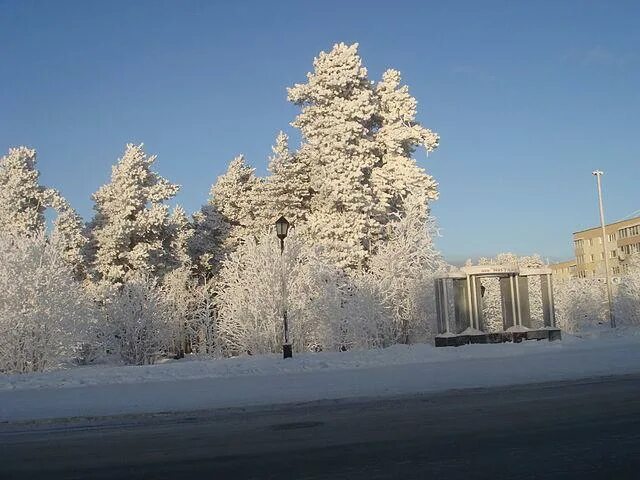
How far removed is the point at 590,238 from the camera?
130 m

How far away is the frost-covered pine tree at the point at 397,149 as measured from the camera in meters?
35.2

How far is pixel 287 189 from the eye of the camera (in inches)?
1517

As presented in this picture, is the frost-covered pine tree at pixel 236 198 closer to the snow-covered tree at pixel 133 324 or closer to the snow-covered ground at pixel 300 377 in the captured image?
the snow-covered tree at pixel 133 324

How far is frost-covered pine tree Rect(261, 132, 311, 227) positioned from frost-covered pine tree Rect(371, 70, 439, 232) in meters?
4.72

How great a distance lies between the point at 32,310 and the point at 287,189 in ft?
61.4

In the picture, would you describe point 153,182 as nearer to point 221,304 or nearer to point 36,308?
point 221,304

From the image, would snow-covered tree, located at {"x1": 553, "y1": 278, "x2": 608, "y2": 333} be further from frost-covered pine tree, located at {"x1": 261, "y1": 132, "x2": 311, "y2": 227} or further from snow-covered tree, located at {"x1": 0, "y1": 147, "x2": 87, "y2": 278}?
snow-covered tree, located at {"x1": 0, "y1": 147, "x2": 87, "y2": 278}

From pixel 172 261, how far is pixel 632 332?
2667 cm

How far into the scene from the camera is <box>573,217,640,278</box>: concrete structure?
114438 millimetres

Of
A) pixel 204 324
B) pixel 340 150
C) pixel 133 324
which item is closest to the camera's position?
pixel 133 324

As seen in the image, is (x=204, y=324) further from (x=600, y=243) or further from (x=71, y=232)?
(x=600, y=243)

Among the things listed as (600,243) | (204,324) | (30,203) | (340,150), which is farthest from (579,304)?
(600,243)

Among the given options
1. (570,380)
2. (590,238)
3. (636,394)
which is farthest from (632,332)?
(590,238)

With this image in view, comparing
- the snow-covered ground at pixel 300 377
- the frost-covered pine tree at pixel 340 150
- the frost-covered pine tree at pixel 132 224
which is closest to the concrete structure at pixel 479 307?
the snow-covered ground at pixel 300 377
